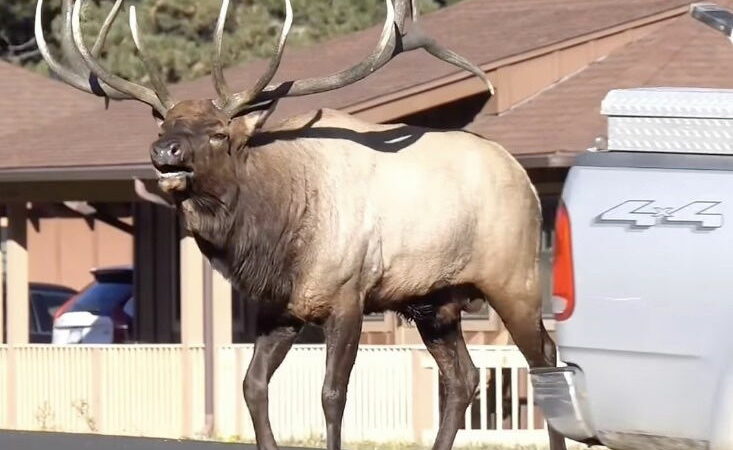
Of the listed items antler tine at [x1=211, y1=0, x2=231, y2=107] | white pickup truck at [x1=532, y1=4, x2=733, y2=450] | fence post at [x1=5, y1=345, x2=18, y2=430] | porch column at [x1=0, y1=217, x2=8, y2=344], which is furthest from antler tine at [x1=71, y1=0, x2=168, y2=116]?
porch column at [x1=0, y1=217, x2=8, y2=344]

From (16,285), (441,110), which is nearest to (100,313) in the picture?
(16,285)

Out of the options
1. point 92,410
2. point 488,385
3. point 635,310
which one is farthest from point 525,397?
point 635,310

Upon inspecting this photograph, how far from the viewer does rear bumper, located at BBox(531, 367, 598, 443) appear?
899cm

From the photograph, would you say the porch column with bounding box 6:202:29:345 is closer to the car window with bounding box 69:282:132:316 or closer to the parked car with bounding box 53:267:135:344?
the parked car with bounding box 53:267:135:344

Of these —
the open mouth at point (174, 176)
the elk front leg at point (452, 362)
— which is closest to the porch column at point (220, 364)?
the elk front leg at point (452, 362)

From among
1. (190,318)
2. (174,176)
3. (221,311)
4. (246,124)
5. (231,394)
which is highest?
(246,124)

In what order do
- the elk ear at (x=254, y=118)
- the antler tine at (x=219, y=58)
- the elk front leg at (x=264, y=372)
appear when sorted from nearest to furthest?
1. the antler tine at (x=219, y=58)
2. the elk ear at (x=254, y=118)
3. the elk front leg at (x=264, y=372)

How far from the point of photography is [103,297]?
23906mm

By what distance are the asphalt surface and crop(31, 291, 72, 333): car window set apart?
1246cm

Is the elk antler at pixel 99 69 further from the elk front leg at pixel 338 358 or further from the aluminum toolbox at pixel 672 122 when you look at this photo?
the aluminum toolbox at pixel 672 122

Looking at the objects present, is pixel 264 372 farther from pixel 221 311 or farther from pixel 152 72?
pixel 221 311

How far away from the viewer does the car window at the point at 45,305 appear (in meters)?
28.0

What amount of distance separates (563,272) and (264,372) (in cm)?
350

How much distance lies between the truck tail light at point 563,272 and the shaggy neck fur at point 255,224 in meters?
2.87
